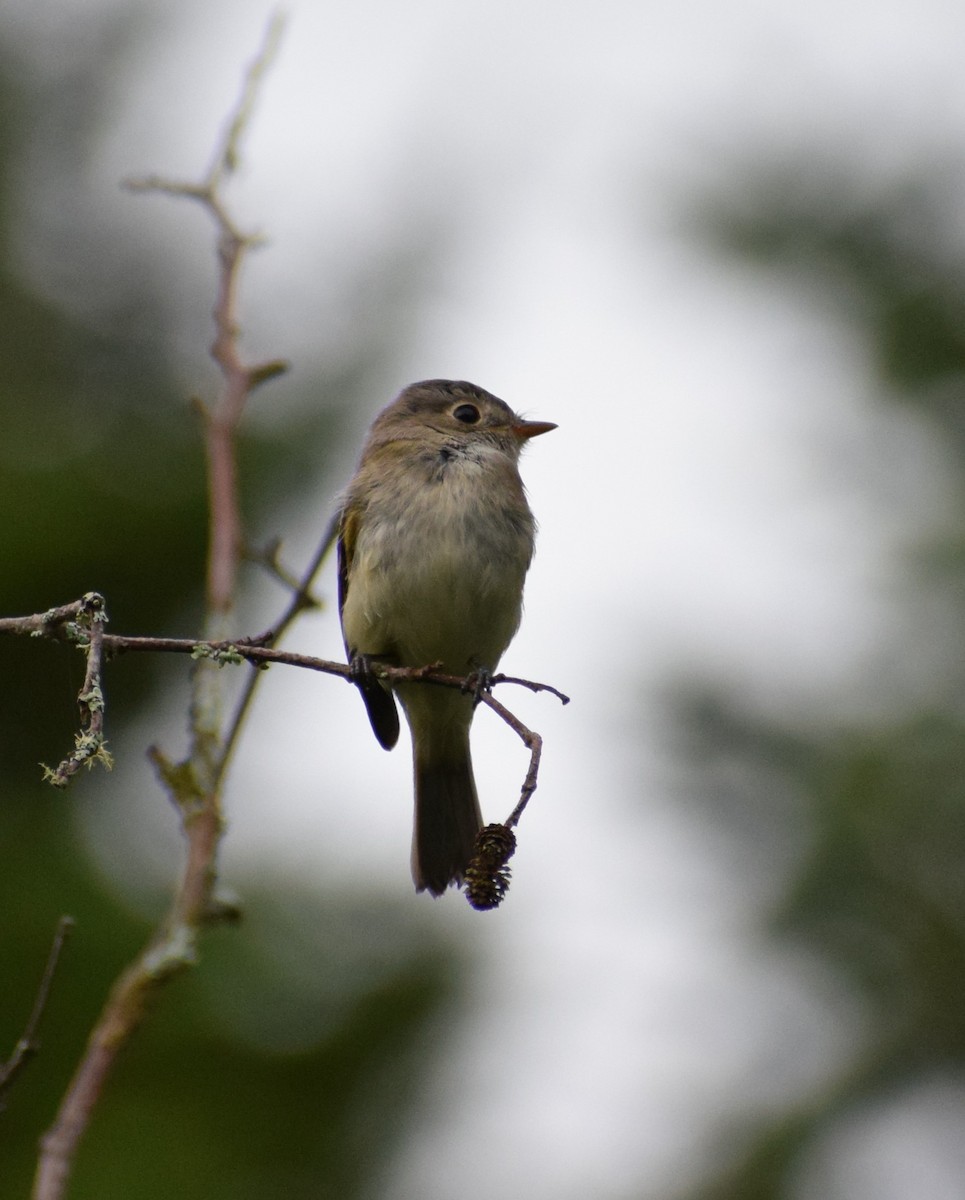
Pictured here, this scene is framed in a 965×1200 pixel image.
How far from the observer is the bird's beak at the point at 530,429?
4973mm

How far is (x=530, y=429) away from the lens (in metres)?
4.99

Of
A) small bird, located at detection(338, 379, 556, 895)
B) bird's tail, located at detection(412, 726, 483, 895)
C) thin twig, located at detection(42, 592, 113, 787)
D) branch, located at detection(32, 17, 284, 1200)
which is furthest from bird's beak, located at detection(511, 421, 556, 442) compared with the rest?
thin twig, located at detection(42, 592, 113, 787)

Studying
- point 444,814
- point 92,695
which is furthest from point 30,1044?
point 444,814

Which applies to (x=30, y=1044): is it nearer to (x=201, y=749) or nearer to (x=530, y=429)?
(x=201, y=749)

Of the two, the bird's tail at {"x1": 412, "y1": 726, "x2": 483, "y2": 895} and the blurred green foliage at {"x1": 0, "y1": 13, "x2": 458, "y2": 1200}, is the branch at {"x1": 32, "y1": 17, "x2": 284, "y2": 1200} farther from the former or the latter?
the blurred green foliage at {"x1": 0, "y1": 13, "x2": 458, "y2": 1200}

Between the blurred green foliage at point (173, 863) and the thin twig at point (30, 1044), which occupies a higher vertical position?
the thin twig at point (30, 1044)

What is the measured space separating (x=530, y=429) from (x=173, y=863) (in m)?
4.26

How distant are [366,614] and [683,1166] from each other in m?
3.50

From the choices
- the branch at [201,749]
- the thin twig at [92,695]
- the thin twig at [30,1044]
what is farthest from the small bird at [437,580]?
the thin twig at [92,695]

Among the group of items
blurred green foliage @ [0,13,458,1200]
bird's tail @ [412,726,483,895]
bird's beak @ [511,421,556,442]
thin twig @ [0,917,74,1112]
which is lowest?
Result: blurred green foliage @ [0,13,458,1200]

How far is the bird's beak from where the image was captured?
16.3 feet

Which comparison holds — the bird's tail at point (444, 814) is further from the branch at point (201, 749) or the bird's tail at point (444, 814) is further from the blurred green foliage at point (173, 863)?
the blurred green foliage at point (173, 863)

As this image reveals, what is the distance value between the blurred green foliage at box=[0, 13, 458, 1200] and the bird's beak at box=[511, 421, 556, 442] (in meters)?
3.03

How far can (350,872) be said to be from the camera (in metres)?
7.73
